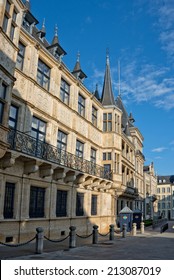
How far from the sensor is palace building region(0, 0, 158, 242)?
12914 mm

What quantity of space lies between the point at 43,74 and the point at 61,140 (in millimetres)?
4517

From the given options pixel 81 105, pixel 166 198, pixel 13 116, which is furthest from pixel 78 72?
pixel 166 198

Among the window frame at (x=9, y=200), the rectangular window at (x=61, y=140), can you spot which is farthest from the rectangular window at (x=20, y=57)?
the window frame at (x=9, y=200)

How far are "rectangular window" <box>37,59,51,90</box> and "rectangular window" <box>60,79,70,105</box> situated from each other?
174cm

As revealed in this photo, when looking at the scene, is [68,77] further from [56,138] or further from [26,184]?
[26,184]

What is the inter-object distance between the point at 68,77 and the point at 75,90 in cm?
138

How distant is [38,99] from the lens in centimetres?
1623

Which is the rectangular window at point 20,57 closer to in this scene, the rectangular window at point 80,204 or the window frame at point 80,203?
the window frame at point 80,203

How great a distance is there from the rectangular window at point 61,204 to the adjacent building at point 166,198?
69851 mm

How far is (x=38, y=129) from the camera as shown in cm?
1636

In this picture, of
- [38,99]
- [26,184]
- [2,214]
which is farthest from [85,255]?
[38,99]

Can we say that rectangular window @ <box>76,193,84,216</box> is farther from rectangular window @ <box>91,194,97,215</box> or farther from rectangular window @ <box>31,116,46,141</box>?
rectangular window @ <box>31,116,46,141</box>

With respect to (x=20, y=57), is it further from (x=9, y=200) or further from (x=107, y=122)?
(x=107, y=122)

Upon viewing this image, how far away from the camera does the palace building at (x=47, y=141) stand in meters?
12.9
